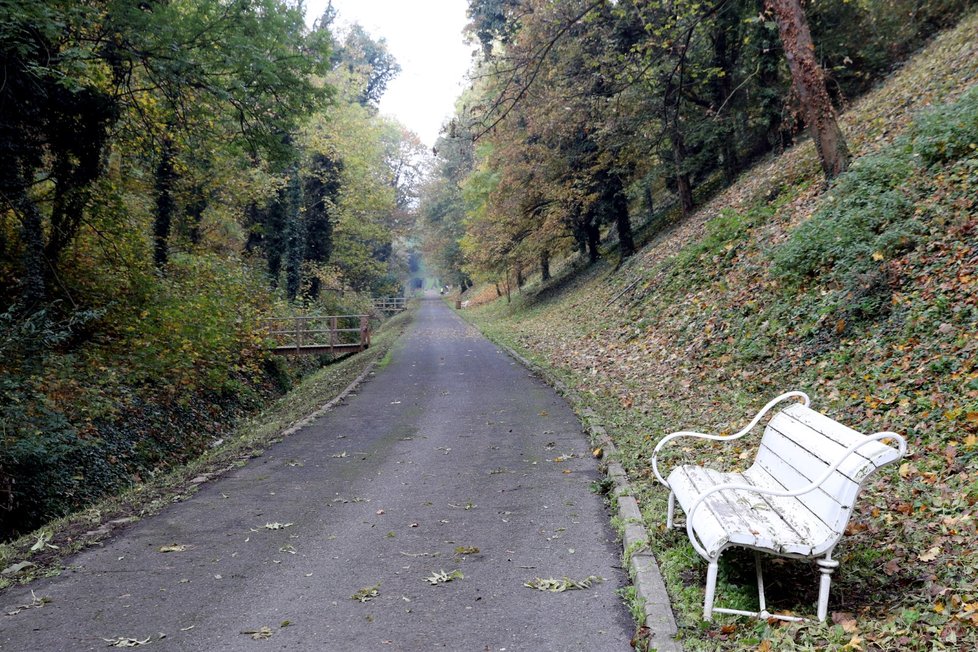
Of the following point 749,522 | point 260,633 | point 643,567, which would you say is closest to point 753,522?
point 749,522

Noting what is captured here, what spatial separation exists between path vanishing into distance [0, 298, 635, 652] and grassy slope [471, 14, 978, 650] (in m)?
0.74

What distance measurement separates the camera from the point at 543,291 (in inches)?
1277

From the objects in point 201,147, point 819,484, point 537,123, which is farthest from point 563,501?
point 537,123

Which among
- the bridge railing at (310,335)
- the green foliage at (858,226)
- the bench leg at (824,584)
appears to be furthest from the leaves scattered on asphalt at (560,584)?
the bridge railing at (310,335)

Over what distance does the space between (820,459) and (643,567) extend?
1.37 meters

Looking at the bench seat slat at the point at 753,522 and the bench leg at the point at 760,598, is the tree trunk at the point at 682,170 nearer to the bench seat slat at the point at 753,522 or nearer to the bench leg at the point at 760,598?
the bench seat slat at the point at 753,522

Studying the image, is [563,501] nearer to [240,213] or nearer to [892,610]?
[892,610]

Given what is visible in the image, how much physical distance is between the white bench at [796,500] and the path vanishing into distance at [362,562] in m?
0.76

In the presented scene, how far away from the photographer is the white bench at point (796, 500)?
334 cm

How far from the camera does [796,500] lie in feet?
13.3

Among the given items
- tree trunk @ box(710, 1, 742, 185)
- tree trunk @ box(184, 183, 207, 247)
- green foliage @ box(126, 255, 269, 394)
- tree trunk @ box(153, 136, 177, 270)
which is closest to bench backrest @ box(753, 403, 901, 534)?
green foliage @ box(126, 255, 269, 394)

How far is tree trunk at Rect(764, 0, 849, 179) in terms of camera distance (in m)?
10.5

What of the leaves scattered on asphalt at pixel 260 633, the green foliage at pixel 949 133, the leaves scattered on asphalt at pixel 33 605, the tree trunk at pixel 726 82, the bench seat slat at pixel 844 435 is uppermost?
the tree trunk at pixel 726 82

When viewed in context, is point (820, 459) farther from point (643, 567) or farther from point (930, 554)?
point (643, 567)
